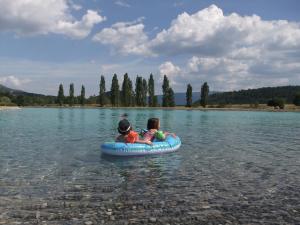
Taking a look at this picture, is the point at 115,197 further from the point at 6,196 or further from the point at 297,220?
the point at 297,220

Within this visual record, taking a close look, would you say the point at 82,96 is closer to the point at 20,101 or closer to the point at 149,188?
the point at 20,101

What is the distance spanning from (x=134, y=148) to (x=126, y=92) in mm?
117506

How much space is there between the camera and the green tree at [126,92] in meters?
136

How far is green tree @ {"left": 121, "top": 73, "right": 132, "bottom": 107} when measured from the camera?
445ft

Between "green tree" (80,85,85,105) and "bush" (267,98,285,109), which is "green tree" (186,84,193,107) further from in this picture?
"green tree" (80,85,85,105)

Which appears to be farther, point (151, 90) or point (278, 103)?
point (151, 90)

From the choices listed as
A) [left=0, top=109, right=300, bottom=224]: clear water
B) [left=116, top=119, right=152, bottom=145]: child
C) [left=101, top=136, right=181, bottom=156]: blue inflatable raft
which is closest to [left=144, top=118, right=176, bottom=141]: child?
[left=101, top=136, right=181, bottom=156]: blue inflatable raft

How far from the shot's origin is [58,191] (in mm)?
11438

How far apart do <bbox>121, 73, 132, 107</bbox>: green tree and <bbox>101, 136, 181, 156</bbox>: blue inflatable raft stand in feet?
381

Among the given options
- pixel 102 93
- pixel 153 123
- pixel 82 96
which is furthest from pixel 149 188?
pixel 82 96

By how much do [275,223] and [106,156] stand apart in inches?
449

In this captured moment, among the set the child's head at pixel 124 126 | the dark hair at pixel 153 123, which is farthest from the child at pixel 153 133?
the child's head at pixel 124 126

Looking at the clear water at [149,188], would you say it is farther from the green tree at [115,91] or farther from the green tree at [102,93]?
the green tree at [102,93]

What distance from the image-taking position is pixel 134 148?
1866 centimetres
